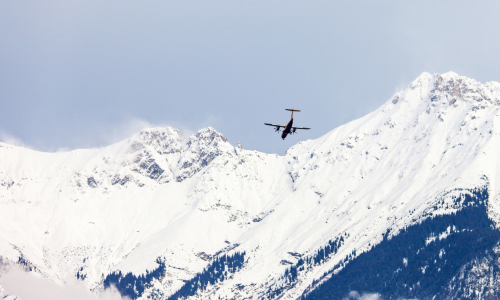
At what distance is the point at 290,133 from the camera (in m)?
166

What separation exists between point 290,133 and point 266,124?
22.1 feet

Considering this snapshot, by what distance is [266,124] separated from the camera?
164m
